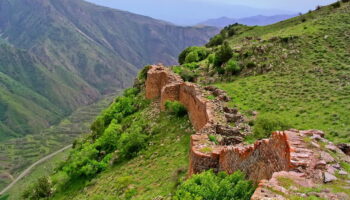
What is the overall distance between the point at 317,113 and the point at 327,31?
2068 cm

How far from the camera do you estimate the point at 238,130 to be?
67.8ft

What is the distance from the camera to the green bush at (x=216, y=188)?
34.8 feet

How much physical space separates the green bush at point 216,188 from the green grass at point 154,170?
201 inches

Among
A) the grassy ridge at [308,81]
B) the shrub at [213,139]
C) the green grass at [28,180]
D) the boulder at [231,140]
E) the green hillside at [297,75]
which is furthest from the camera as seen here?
the green grass at [28,180]

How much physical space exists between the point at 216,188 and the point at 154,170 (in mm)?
11405

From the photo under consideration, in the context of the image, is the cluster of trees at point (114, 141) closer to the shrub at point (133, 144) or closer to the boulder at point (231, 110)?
the shrub at point (133, 144)

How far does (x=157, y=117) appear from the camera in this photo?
102 ft

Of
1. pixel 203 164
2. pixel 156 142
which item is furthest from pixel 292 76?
pixel 203 164

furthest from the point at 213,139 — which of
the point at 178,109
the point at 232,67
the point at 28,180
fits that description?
the point at 28,180

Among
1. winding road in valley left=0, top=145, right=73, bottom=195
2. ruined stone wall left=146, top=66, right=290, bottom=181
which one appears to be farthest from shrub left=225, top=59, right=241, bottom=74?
winding road in valley left=0, top=145, right=73, bottom=195

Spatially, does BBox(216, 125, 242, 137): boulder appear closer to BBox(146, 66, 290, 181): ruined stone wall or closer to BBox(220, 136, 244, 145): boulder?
BBox(146, 66, 290, 181): ruined stone wall

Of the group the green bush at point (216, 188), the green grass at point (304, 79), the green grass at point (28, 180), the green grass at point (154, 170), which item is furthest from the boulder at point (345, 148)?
the green grass at point (28, 180)

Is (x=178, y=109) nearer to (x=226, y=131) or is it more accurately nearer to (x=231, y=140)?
(x=226, y=131)

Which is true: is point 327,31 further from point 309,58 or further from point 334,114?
point 334,114
